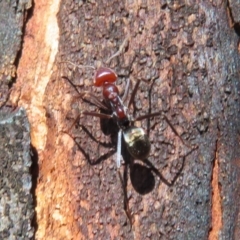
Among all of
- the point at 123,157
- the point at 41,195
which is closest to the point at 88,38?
the point at 123,157

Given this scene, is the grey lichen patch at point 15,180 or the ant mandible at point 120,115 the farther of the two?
the ant mandible at point 120,115

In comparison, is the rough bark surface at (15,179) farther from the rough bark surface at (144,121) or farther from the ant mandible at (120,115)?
the ant mandible at (120,115)

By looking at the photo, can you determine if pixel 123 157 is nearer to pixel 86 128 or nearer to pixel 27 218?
pixel 86 128

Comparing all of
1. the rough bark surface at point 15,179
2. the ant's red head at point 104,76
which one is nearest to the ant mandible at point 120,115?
the ant's red head at point 104,76

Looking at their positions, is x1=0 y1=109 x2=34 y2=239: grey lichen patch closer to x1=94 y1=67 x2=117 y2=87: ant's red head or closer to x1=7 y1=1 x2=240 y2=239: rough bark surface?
x1=7 y1=1 x2=240 y2=239: rough bark surface

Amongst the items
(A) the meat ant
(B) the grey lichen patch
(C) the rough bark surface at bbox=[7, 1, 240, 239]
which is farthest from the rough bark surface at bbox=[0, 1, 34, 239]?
(A) the meat ant

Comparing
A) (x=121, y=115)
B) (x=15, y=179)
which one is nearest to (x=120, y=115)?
(x=121, y=115)
